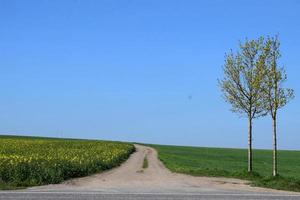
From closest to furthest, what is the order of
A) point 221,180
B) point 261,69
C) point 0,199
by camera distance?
point 0,199
point 221,180
point 261,69

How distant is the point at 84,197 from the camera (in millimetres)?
20562

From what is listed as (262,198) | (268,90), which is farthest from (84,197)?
(268,90)

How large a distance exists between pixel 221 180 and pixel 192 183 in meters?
2.72

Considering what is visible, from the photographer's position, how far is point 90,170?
3988 centimetres

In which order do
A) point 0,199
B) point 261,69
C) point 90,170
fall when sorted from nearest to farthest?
point 0,199 < point 261,69 < point 90,170

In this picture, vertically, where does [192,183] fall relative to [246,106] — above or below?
below

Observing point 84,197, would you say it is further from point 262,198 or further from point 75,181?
point 75,181

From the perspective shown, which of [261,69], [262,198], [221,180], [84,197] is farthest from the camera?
[261,69]

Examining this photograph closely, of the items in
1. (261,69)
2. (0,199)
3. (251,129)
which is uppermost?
(261,69)

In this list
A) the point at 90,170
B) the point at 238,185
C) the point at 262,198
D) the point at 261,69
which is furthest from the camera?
the point at 90,170

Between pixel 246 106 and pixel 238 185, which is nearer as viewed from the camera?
pixel 238 185

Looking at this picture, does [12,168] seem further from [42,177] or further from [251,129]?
[251,129]

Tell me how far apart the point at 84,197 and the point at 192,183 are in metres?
12.5

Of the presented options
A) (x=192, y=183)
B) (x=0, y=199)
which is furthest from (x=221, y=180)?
(x=0, y=199)
